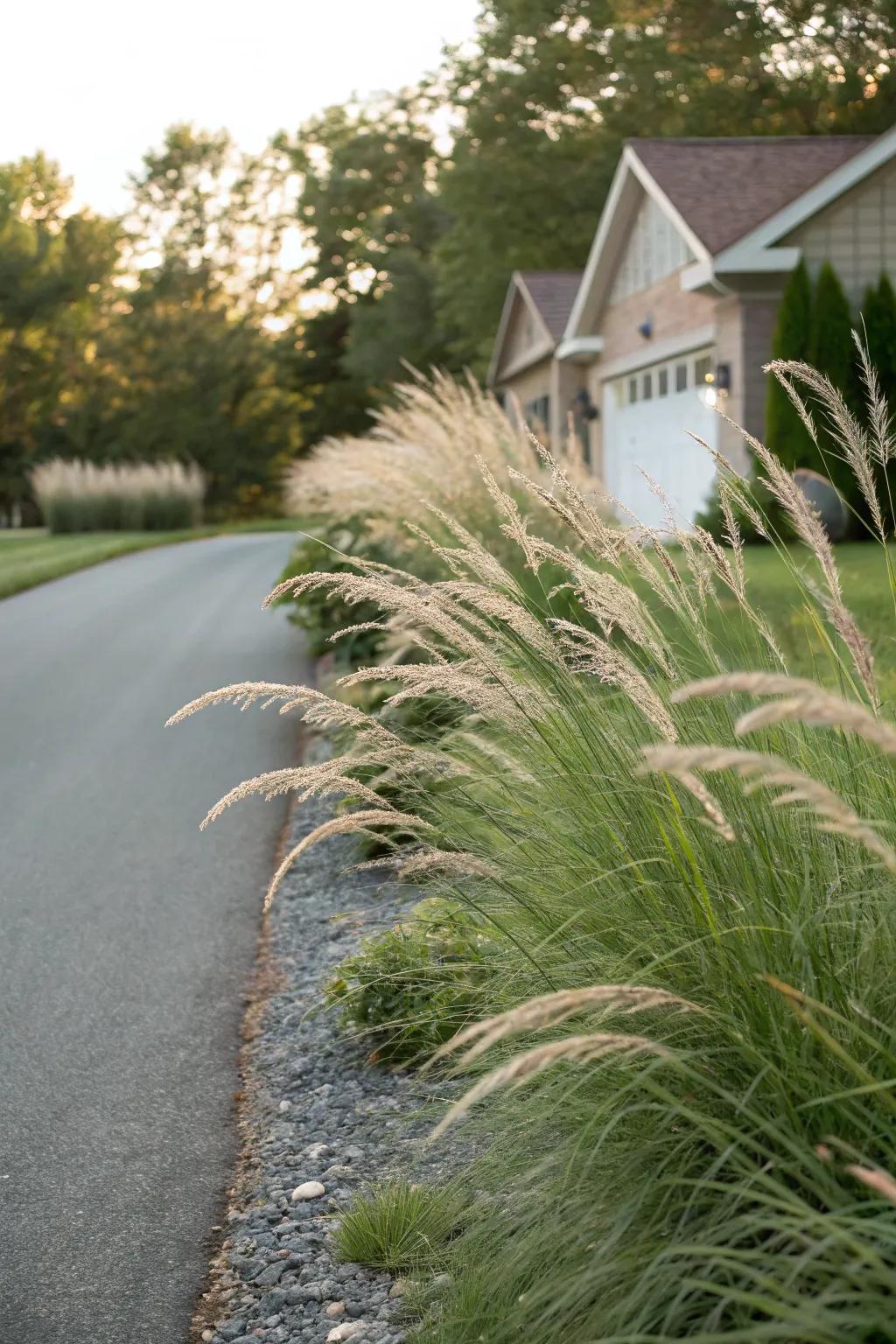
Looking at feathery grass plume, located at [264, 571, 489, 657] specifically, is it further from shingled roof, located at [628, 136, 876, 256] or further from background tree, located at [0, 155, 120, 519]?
background tree, located at [0, 155, 120, 519]

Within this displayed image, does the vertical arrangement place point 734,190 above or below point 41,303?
below

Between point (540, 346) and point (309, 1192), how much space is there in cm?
2524

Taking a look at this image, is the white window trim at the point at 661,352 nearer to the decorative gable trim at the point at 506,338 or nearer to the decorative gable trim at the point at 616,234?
the decorative gable trim at the point at 616,234

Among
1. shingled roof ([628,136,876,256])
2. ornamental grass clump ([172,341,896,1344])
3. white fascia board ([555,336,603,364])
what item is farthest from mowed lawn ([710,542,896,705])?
white fascia board ([555,336,603,364])

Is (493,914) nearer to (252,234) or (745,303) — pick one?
(745,303)

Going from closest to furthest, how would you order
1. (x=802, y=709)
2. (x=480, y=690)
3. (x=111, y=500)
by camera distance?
(x=802, y=709) → (x=480, y=690) → (x=111, y=500)

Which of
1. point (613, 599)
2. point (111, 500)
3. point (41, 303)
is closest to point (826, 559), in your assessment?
point (613, 599)

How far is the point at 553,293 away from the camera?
2784 centimetres

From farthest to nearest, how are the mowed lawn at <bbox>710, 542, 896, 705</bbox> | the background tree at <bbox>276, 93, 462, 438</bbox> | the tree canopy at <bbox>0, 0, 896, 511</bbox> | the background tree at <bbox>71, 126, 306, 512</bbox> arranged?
the background tree at <bbox>276, 93, 462, 438</bbox> < the background tree at <bbox>71, 126, 306, 512</bbox> < the tree canopy at <bbox>0, 0, 896, 511</bbox> < the mowed lawn at <bbox>710, 542, 896, 705</bbox>

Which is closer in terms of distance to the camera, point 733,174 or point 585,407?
point 733,174

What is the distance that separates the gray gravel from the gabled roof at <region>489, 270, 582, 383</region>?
22.4 metres

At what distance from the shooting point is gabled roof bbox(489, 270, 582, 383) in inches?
1044

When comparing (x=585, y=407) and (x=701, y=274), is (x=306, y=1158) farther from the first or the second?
(x=585, y=407)

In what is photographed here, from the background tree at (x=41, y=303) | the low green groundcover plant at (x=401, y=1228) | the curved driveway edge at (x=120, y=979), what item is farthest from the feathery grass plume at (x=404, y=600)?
the background tree at (x=41, y=303)
